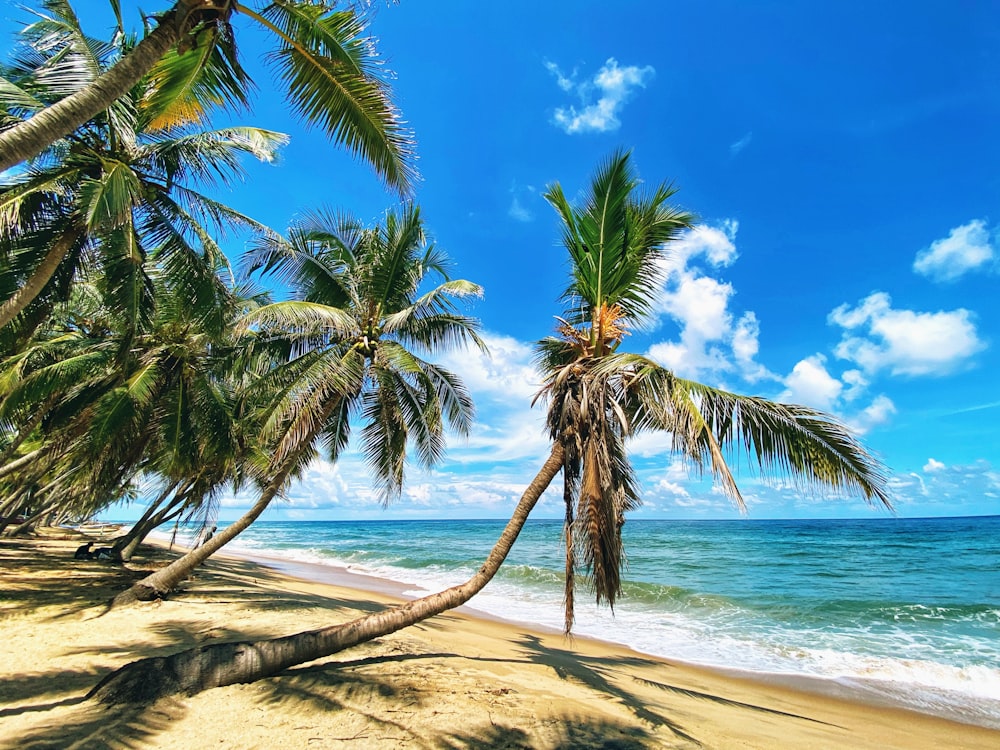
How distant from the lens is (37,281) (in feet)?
17.6

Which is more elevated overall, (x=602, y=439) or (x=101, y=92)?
(x=101, y=92)

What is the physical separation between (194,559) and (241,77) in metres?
8.11

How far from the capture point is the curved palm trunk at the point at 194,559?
8174 mm

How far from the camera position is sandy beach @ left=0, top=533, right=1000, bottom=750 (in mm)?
4141

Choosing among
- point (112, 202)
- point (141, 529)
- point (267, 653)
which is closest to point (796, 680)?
point (267, 653)

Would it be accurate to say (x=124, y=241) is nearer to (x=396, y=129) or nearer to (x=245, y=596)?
(x=396, y=129)

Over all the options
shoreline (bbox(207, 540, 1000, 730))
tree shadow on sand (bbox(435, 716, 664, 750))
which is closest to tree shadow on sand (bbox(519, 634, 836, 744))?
tree shadow on sand (bbox(435, 716, 664, 750))

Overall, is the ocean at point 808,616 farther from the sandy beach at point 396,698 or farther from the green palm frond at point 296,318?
the green palm frond at point 296,318

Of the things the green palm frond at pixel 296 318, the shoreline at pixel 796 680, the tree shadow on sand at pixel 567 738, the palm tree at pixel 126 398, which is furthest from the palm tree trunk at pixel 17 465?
the tree shadow on sand at pixel 567 738

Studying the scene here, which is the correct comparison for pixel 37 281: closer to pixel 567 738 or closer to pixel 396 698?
pixel 396 698

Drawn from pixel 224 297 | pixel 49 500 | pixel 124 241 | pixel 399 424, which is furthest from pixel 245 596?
pixel 49 500

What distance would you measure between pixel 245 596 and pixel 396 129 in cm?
1046

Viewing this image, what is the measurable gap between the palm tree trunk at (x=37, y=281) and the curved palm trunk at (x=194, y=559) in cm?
381

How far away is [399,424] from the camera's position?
989cm
